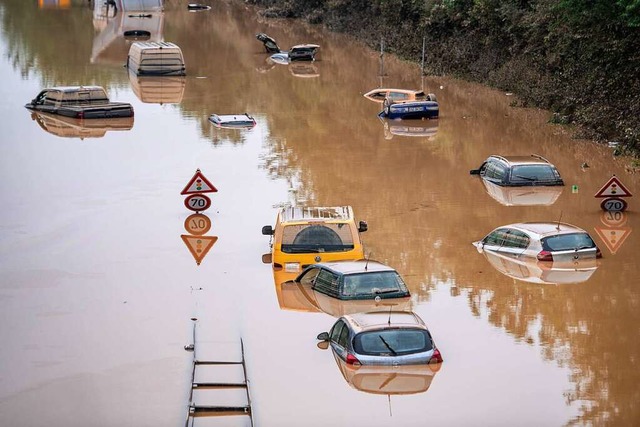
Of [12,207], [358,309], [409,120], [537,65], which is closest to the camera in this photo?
[358,309]

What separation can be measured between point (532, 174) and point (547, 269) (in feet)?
34.2

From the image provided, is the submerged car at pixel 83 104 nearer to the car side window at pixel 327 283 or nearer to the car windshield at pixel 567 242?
the car windshield at pixel 567 242

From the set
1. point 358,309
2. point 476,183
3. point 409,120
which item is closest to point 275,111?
point 409,120

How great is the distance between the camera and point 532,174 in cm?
3991

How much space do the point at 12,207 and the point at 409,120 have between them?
844 inches

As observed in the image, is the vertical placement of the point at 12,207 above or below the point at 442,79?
below

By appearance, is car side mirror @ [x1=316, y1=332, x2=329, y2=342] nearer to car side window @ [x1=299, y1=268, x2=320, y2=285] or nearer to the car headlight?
car side window @ [x1=299, y1=268, x2=320, y2=285]

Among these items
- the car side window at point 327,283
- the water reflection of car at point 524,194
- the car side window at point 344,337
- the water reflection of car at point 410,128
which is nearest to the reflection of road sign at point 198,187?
the water reflection of car at point 524,194

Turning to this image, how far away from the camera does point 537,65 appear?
59.5 meters

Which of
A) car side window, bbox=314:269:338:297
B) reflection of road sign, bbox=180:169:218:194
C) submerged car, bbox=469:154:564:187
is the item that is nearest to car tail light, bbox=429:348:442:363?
car side window, bbox=314:269:338:297

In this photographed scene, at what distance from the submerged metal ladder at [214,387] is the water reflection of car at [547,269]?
815cm

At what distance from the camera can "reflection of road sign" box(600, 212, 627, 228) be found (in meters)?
34.9

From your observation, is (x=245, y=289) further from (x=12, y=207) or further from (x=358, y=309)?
(x=12, y=207)

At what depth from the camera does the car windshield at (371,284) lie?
84.9 ft
